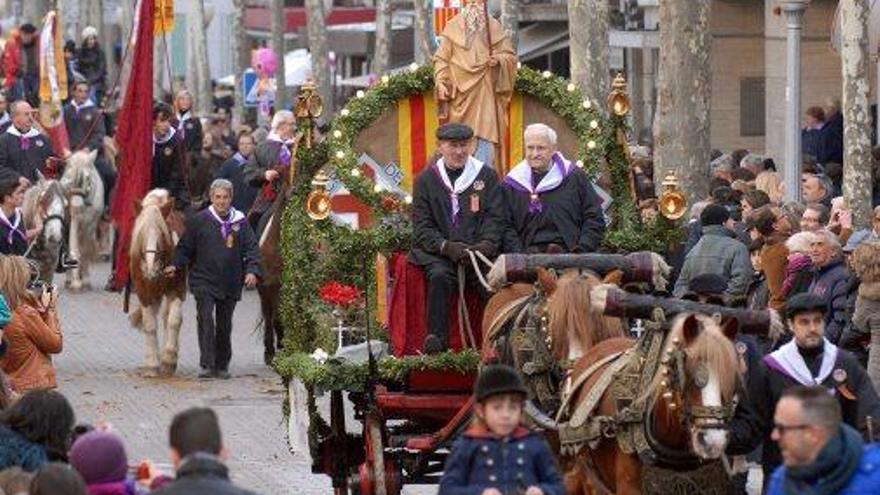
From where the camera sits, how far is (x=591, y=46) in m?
32.1

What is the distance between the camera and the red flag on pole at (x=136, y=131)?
83.6ft

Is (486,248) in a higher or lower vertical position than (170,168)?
higher

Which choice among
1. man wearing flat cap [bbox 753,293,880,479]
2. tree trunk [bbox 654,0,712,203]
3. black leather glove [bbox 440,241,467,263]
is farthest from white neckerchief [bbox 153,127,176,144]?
man wearing flat cap [bbox 753,293,880,479]

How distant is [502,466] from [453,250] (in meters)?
4.95

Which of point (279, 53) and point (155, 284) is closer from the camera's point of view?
point (155, 284)

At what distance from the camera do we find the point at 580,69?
106ft

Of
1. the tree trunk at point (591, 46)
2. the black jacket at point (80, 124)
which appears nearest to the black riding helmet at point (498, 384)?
the tree trunk at point (591, 46)

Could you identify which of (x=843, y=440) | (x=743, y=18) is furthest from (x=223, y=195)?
(x=743, y=18)

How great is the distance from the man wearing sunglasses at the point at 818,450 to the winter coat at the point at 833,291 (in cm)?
637

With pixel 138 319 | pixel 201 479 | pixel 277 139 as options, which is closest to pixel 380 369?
pixel 201 479

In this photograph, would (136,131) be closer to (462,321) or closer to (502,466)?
(462,321)

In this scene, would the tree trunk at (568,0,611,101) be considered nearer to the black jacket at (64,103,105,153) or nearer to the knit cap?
the black jacket at (64,103,105,153)

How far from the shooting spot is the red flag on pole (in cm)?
2547

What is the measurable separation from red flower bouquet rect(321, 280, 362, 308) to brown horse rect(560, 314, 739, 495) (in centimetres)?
349
